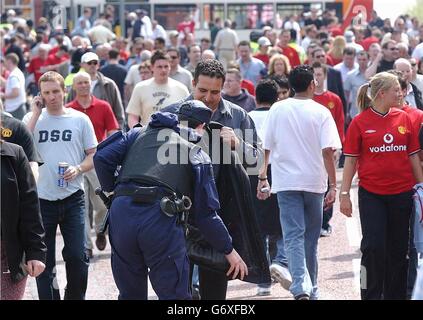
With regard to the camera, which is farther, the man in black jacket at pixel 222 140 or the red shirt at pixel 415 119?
the red shirt at pixel 415 119

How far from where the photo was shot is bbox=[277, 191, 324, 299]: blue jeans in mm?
9258

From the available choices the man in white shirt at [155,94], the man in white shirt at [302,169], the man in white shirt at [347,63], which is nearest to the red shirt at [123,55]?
the man in white shirt at [347,63]

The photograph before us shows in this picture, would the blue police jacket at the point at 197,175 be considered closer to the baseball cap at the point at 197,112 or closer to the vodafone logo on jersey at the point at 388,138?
the baseball cap at the point at 197,112

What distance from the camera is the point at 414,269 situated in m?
9.01

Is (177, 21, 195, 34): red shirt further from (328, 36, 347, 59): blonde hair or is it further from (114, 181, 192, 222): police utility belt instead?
(114, 181, 192, 222): police utility belt

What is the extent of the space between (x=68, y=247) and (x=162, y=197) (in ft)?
8.68

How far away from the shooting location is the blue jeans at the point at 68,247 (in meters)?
9.02

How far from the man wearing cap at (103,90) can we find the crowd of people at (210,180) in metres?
0.02

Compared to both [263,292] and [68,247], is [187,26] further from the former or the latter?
[68,247]

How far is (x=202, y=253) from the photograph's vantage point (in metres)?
7.18

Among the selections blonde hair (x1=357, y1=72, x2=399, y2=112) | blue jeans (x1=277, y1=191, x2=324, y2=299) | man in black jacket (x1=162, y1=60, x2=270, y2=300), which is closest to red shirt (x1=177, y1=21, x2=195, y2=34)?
blue jeans (x1=277, y1=191, x2=324, y2=299)

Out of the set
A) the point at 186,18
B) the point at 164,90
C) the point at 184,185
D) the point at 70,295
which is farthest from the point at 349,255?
the point at 186,18

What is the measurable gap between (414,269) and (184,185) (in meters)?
2.96

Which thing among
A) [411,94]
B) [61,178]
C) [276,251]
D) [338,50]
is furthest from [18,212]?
[338,50]
